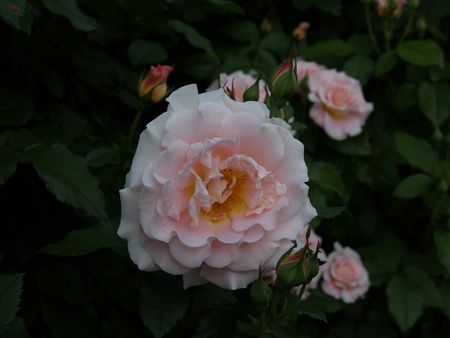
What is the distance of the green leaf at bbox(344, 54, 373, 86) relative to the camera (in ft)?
5.83

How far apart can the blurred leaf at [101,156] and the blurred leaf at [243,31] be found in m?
0.89

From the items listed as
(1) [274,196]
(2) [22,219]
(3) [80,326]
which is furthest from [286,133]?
(2) [22,219]

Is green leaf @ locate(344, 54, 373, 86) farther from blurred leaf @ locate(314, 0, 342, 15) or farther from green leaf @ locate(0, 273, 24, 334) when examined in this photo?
green leaf @ locate(0, 273, 24, 334)

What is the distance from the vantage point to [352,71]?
5.87 ft

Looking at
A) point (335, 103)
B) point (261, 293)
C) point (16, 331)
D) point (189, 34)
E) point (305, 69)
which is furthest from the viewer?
point (305, 69)

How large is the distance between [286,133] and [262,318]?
267 mm

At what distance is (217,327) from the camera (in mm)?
862

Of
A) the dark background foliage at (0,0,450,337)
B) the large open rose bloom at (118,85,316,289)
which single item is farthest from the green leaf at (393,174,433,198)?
the large open rose bloom at (118,85,316,289)

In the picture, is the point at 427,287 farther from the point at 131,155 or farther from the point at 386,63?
the point at 131,155

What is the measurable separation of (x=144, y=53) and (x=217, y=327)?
0.88 meters

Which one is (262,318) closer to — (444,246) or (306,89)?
(306,89)

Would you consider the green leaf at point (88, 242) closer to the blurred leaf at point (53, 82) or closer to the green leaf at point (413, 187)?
the blurred leaf at point (53, 82)

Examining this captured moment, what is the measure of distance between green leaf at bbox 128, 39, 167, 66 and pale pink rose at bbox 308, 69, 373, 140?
0.46 meters

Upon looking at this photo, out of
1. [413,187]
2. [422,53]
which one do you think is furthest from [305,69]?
[413,187]
